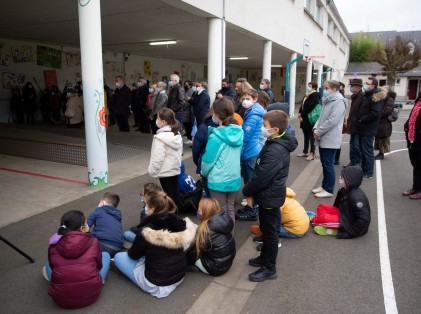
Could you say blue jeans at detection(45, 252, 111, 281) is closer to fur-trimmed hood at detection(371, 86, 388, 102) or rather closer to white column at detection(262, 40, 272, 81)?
fur-trimmed hood at detection(371, 86, 388, 102)

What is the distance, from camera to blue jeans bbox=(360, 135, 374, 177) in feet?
21.8

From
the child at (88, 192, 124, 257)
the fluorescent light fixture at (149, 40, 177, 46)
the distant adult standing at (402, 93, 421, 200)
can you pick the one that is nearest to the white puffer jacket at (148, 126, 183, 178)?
the child at (88, 192, 124, 257)

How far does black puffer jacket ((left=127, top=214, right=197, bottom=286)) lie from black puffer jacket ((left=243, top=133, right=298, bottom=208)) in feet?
2.35

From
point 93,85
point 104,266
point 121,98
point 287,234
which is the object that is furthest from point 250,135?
point 121,98

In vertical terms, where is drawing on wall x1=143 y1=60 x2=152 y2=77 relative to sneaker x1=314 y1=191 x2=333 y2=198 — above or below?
above

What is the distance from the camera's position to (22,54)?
1413 centimetres

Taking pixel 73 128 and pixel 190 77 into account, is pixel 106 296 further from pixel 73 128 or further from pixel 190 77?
pixel 190 77

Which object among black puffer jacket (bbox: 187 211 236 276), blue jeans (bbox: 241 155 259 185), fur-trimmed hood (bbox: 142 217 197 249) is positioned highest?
blue jeans (bbox: 241 155 259 185)

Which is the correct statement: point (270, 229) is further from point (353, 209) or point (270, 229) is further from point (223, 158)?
point (353, 209)

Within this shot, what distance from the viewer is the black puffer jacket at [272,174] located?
3146 mm

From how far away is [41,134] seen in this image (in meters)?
10.4

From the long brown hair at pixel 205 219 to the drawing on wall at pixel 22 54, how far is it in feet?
45.7

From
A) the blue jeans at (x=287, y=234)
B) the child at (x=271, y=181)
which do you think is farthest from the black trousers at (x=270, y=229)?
the blue jeans at (x=287, y=234)

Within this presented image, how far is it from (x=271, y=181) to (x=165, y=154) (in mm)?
1625
